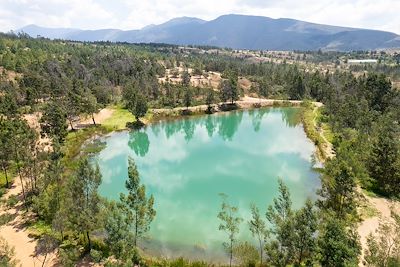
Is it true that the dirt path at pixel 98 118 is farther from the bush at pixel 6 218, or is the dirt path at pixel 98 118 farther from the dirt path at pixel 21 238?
the bush at pixel 6 218

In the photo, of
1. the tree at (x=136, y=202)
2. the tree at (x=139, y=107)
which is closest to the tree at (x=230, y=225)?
the tree at (x=136, y=202)

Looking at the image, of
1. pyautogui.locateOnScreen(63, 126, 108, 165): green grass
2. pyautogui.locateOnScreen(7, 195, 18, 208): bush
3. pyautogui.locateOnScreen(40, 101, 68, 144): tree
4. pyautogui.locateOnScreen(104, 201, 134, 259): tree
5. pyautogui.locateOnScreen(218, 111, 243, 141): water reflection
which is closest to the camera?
pyautogui.locateOnScreen(104, 201, 134, 259): tree

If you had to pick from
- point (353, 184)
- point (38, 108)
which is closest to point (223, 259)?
point (353, 184)

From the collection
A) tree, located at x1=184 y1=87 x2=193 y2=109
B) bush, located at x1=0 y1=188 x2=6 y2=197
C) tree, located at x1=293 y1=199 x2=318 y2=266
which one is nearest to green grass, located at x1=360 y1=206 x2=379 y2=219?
tree, located at x1=293 y1=199 x2=318 y2=266

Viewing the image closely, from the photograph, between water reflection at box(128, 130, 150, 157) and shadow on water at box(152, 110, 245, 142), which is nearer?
water reflection at box(128, 130, 150, 157)

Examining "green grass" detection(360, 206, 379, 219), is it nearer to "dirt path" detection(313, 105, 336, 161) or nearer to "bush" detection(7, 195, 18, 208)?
"dirt path" detection(313, 105, 336, 161)

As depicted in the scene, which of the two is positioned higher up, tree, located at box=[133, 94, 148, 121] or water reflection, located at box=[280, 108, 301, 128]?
tree, located at box=[133, 94, 148, 121]

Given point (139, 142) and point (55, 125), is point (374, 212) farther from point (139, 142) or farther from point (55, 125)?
point (55, 125)
